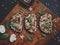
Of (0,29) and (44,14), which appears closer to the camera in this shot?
(0,29)

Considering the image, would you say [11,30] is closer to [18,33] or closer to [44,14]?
[18,33]

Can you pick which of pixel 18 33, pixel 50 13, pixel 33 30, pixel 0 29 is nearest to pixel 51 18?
pixel 50 13

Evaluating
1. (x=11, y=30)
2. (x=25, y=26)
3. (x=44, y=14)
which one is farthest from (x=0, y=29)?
(x=44, y=14)

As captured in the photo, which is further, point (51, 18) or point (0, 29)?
point (51, 18)

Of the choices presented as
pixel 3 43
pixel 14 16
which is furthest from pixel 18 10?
pixel 3 43

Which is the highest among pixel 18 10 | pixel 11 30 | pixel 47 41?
pixel 18 10

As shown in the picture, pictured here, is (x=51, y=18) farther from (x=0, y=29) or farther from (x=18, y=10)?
(x=0, y=29)

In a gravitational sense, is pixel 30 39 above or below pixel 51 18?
below

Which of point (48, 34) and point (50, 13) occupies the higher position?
point (50, 13)
